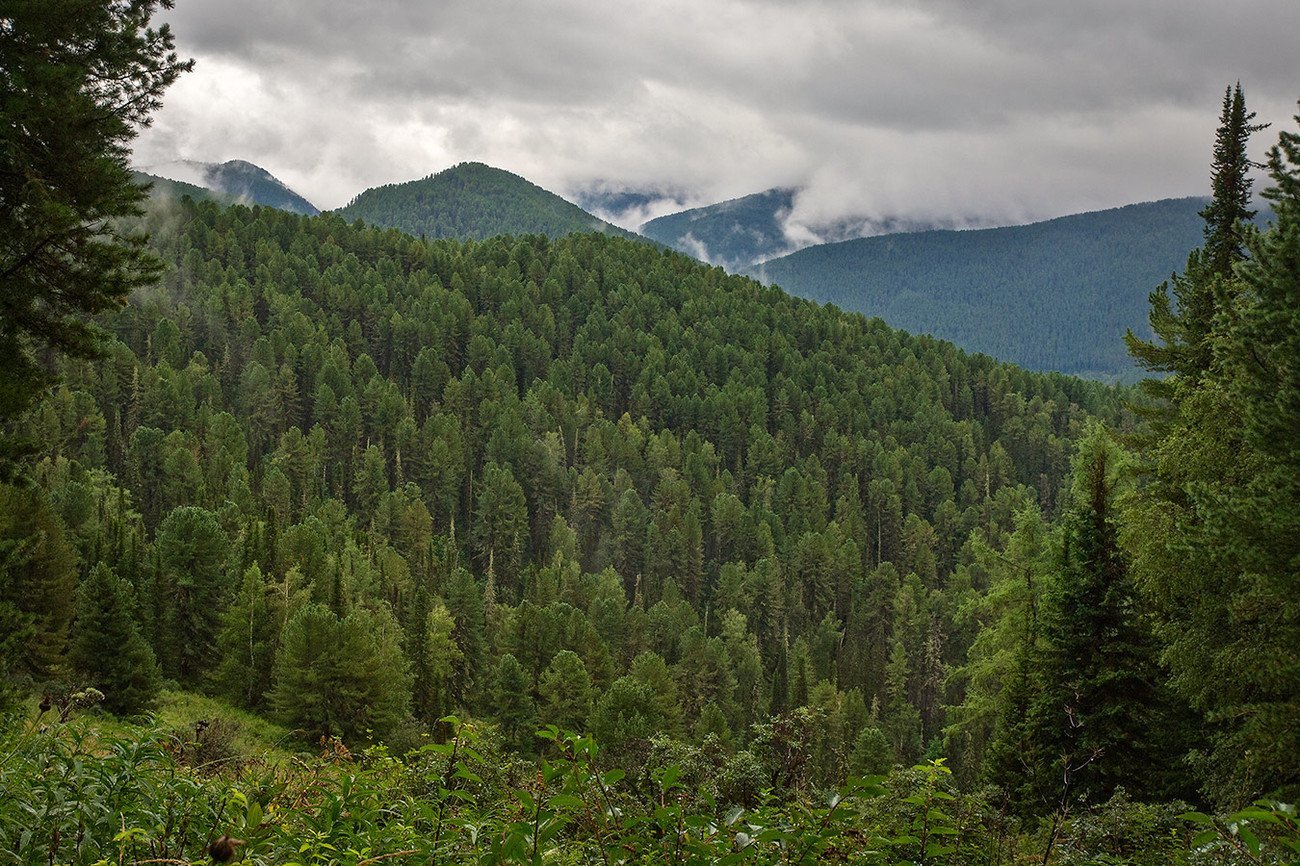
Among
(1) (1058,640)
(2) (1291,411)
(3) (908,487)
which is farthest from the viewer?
(3) (908,487)

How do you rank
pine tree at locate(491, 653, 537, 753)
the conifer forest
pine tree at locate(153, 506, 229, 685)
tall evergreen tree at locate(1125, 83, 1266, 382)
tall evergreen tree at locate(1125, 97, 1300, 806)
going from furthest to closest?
pine tree at locate(491, 653, 537, 753) < pine tree at locate(153, 506, 229, 685) < tall evergreen tree at locate(1125, 83, 1266, 382) < tall evergreen tree at locate(1125, 97, 1300, 806) < the conifer forest

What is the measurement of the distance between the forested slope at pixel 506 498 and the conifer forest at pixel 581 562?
0.52m

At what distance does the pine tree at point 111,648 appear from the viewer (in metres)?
40.4

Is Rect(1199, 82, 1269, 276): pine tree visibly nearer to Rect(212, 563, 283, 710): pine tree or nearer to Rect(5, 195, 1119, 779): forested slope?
Rect(5, 195, 1119, 779): forested slope

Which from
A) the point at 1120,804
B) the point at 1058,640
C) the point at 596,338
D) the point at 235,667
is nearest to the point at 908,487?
the point at 596,338

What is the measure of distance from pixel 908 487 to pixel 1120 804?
465 feet

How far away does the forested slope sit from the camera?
55375 mm

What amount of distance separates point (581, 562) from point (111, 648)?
9199cm

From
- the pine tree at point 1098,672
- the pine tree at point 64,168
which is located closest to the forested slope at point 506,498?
the pine tree at point 1098,672


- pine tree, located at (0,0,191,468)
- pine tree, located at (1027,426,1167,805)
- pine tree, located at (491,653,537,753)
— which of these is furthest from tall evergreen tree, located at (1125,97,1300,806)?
pine tree, located at (491,653,537,753)

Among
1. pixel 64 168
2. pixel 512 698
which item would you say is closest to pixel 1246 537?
pixel 64 168

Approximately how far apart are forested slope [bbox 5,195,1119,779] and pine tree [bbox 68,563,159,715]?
0.59 metres

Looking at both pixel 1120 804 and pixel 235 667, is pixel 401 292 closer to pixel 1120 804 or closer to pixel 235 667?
pixel 235 667

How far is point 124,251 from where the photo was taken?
1377 centimetres
